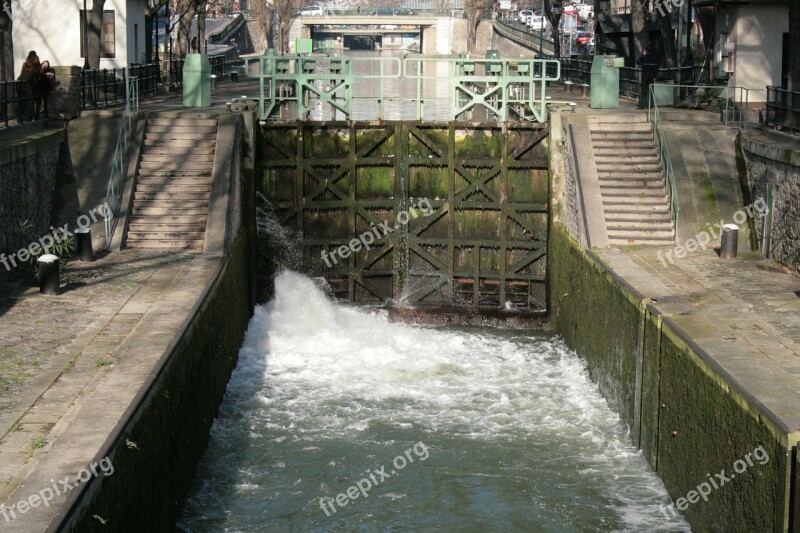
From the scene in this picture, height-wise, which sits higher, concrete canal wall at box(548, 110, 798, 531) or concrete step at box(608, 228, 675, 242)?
concrete step at box(608, 228, 675, 242)

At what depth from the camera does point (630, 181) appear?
23188 millimetres

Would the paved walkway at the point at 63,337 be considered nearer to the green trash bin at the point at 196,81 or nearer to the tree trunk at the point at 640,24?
the green trash bin at the point at 196,81

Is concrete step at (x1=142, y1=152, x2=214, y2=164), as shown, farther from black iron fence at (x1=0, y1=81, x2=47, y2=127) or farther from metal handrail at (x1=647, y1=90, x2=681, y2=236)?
metal handrail at (x1=647, y1=90, x2=681, y2=236)

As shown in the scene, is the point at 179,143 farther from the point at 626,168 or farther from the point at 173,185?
the point at 626,168

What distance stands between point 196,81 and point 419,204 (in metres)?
6.13

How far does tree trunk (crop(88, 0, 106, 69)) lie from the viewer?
3475 centimetres

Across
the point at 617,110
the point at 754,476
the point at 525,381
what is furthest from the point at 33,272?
the point at 617,110

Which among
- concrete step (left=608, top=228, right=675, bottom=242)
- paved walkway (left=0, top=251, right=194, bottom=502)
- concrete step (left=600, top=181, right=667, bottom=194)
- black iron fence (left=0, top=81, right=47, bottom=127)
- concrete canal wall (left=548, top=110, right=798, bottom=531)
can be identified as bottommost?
concrete canal wall (left=548, top=110, right=798, bottom=531)

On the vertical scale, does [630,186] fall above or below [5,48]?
below

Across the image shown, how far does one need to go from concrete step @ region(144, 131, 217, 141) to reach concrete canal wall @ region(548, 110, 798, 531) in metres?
7.80

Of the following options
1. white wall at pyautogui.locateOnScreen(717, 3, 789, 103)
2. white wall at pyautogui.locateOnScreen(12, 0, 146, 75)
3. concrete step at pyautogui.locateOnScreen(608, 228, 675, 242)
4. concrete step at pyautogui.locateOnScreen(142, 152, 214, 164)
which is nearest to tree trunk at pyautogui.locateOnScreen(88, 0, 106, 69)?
white wall at pyautogui.locateOnScreen(12, 0, 146, 75)

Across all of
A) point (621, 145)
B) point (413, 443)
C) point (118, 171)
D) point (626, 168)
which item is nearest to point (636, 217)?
point (626, 168)

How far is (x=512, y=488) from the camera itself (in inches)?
607

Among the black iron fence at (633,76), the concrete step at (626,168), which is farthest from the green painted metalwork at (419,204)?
the black iron fence at (633,76)
